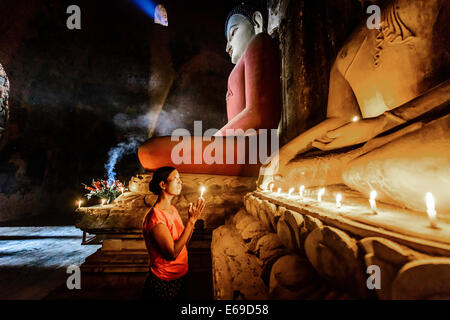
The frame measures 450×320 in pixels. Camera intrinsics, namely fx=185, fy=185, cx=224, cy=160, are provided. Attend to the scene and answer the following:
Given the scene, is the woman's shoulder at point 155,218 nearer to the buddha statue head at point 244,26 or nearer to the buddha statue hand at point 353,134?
the buddha statue hand at point 353,134

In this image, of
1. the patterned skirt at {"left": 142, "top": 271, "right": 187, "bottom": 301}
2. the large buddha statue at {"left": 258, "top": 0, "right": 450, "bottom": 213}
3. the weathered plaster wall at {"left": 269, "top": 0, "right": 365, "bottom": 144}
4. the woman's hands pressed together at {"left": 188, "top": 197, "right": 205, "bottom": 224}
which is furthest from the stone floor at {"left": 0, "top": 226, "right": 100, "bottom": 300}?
the weathered plaster wall at {"left": 269, "top": 0, "right": 365, "bottom": 144}

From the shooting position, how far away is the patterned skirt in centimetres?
140

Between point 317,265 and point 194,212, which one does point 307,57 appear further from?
point 317,265

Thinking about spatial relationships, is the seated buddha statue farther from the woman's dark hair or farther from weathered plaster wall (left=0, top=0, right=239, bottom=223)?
weathered plaster wall (left=0, top=0, right=239, bottom=223)

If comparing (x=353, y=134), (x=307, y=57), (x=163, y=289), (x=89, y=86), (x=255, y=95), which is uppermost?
(x=89, y=86)

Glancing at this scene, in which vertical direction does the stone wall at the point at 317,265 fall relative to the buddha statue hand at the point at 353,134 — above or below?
below

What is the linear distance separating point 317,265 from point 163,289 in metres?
1.17

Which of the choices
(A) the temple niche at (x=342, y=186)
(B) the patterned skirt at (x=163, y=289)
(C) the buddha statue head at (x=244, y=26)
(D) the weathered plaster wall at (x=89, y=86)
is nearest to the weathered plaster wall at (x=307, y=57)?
(A) the temple niche at (x=342, y=186)

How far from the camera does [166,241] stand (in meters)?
1.27

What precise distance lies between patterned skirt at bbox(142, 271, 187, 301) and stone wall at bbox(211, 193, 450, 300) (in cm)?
36

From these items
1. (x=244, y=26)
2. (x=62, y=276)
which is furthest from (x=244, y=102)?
(x=62, y=276)

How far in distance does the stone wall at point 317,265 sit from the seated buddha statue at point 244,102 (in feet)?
5.19

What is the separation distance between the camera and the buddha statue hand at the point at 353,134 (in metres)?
1.54
